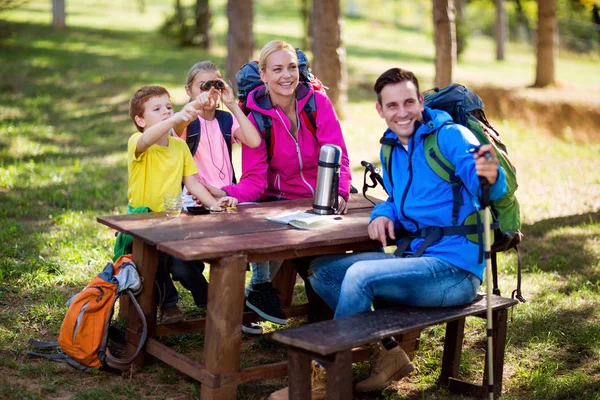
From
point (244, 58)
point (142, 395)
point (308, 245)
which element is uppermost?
point (244, 58)

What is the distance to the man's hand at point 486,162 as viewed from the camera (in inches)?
150

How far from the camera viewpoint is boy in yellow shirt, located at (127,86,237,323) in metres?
4.84

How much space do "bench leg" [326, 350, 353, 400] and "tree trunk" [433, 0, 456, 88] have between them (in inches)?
392

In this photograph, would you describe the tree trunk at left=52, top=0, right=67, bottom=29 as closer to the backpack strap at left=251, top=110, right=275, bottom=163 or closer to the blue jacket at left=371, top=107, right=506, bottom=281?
the backpack strap at left=251, top=110, right=275, bottom=163

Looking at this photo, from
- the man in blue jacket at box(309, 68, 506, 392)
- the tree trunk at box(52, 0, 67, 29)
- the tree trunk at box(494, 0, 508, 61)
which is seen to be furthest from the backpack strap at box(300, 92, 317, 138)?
the tree trunk at box(494, 0, 508, 61)

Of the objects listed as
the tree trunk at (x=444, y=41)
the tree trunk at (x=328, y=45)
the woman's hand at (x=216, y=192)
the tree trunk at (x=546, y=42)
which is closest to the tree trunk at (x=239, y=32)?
the tree trunk at (x=328, y=45)

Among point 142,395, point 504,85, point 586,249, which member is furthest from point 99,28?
point 142,395

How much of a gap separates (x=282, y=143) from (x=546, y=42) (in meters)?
15.1

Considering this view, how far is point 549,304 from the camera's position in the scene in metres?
5.95

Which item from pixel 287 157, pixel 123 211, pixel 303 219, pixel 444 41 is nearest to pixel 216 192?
pixel 287 157

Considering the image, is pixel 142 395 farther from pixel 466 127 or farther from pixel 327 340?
pixel 466 127

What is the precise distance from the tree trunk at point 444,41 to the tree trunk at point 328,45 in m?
1.62

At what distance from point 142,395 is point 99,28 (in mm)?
23744

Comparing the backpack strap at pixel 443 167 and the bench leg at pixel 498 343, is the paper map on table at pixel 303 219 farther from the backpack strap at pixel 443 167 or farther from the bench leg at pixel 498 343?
the bench leg at pixel 498 343
